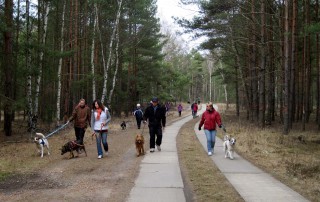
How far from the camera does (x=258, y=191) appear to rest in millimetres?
7109

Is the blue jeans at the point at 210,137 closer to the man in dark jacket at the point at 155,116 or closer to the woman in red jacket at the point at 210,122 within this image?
the woman in red jacket at the point at 210,122

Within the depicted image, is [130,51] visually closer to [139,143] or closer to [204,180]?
[139,143]

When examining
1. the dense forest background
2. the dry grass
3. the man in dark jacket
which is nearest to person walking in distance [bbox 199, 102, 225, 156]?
the dry grass

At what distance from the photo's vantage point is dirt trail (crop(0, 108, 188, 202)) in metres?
6.78

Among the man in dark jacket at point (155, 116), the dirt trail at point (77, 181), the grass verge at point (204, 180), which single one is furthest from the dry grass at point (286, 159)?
the dirt trail at point (77, 181)

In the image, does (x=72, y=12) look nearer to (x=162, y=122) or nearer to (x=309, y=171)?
(x=162, y=122)

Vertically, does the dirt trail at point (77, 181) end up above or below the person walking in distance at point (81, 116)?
below

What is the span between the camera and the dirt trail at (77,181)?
678cm

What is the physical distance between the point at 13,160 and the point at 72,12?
51.9 feet

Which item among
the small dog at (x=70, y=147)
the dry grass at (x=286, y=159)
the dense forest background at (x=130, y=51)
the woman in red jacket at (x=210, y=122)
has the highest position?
the dense forest background at (x=130, y=51)

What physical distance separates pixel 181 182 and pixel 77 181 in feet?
7.16

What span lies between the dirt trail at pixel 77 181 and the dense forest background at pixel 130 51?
627cm

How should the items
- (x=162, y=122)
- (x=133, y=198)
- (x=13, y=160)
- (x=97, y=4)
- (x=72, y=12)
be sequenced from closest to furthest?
(x=133, y=198)
(x=13, y=160)
(x=162, y=122)
(x=72, y=12)
(x=97, y=4)

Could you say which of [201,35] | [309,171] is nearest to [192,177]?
[309,171]
